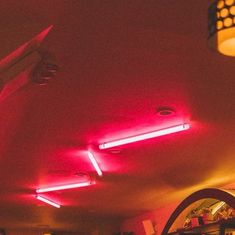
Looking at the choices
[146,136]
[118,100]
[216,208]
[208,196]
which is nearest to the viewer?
[118,100]

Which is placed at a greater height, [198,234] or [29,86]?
[29,86]

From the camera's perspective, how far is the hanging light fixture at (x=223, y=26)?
1.50 metres

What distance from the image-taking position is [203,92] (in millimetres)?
4020

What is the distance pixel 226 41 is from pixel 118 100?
2.68 metres

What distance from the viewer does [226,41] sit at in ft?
5.03

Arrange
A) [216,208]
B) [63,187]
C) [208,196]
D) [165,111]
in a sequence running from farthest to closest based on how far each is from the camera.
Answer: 1. [63,187]
2. [216,208]
3. [208,196]
4. [165,111]

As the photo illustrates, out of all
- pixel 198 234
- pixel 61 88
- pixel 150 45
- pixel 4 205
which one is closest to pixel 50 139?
pixel 61 88

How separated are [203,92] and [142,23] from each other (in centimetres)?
135

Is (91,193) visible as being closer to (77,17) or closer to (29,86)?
(29,86)

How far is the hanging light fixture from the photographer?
1498 mm

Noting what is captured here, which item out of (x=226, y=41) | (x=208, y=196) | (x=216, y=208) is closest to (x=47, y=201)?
(x=216, y=208)

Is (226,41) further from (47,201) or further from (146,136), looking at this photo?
(47,201)

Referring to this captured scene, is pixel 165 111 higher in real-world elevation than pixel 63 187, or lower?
lower

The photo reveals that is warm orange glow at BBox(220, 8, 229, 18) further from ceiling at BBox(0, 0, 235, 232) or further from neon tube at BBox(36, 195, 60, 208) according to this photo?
neon tube at BBox(36, 195, 60, 208)
